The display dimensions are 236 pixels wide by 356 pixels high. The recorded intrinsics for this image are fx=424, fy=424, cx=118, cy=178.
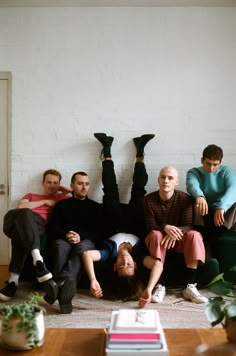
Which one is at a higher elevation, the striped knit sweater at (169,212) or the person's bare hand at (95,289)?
the striped knit sweater at (169,212)

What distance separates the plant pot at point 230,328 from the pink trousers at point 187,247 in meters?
1.55

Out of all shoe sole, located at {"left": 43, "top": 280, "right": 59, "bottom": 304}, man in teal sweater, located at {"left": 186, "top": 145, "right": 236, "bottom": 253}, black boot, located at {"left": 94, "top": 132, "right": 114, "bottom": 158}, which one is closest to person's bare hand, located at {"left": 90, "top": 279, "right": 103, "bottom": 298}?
shoe sole, located at {"left": 43, "top": 280, "right": 59, "bottom": 304}

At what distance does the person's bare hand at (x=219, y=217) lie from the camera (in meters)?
3.34

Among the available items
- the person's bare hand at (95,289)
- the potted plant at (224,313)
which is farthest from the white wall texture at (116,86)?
the potted plant at (224,313)

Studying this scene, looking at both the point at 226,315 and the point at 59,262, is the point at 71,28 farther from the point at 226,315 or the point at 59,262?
the point at 226,315

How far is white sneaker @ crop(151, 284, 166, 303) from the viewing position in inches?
122

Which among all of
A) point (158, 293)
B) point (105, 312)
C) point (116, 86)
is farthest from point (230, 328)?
point (116, 86)

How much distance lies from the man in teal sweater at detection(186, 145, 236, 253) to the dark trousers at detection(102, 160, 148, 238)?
506 mm

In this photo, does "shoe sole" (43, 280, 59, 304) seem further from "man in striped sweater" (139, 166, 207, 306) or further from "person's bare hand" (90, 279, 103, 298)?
"man in striped sweater" (139, 166, 207, 306)

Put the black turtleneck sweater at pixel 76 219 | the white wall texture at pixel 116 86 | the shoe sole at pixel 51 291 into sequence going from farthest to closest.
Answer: the white wall texture at pixel 116 86
the black turtleneck sweater at pixel 76 219
the shoe sole at pixel 51 291

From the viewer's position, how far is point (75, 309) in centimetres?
299

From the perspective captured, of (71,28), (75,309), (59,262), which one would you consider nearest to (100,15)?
(71,28)

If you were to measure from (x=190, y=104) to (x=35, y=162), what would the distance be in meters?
1.63

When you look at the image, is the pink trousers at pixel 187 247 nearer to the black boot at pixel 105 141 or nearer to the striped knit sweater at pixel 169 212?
the striped knit sweater at pixel 169 212
